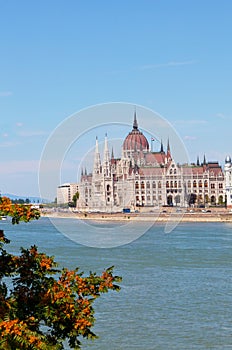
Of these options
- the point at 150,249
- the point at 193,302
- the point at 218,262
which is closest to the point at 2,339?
the point at 193,302

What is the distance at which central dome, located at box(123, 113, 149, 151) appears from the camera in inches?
3130

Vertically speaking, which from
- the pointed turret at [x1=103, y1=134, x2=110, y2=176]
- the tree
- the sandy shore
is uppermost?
the pointed turret at [x1=103, y1=134, x2=110, y2=176]

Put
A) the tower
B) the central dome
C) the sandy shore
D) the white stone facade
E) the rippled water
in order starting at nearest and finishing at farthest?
the rippled water
the sandy shore
the tower
the central dome
the white stone facade

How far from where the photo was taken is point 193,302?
14.7m

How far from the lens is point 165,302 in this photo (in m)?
14.8

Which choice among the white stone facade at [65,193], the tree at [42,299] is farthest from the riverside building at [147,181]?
the tree at [42,299]

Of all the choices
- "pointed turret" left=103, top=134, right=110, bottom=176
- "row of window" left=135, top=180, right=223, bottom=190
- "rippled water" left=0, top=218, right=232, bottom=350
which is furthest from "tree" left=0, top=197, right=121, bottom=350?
"pointed turret" left=103, top=134, right=110, bottom=176

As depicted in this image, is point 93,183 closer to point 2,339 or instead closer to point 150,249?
point 150,249

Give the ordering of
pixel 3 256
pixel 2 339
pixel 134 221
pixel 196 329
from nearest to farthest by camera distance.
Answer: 1. pixel 2 339
2. pixel 3 256
3. pixel 196 329
4. pixel 134 221

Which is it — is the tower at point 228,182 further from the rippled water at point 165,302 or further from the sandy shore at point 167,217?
the rippled water at point 165,302

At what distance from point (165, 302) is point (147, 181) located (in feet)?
195

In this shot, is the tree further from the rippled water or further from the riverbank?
the riverbank

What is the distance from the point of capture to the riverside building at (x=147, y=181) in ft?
242

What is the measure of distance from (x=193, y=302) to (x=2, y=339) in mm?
9634
